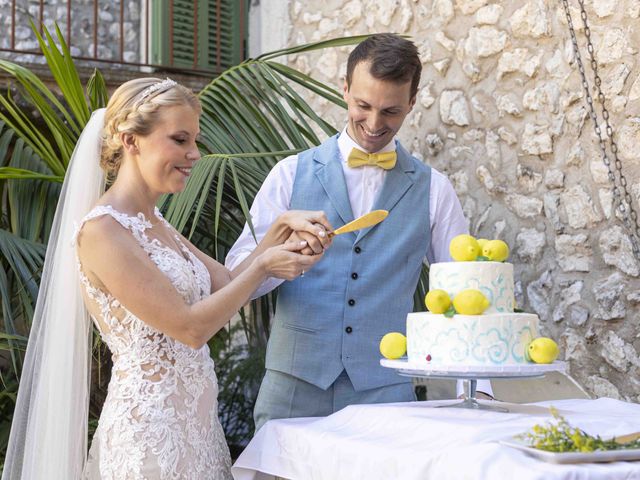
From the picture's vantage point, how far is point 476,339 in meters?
1.98

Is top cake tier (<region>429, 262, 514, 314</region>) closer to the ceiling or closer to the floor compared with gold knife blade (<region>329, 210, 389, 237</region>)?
closer to the floor

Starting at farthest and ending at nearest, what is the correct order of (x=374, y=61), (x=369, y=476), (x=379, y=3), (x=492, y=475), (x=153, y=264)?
(x=379, y=3) → (x=374, y=61) → (x=153, y=264) → (x=369, y=476) → (x=492, y=475)

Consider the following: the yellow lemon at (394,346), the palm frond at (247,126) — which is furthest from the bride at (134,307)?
the palm frond at (247,126)

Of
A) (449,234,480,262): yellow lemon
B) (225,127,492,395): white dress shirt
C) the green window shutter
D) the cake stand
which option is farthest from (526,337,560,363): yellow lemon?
the green window shutter

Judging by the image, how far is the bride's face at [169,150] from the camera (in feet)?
7.11

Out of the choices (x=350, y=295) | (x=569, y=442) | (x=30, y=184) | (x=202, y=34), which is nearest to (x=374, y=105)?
(x=350, y=295)

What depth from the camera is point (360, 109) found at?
249 centimetres

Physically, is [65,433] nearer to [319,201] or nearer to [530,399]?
[319,201]

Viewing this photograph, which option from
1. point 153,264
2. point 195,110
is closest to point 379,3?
point 195,110

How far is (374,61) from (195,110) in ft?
1.68

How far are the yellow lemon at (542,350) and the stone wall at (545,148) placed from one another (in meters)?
1.45

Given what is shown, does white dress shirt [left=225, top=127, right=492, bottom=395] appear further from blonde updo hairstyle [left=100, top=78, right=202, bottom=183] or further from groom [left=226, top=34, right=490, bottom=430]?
blonde updo hairstyle [left=100, top=78, right=202, bottom=183]

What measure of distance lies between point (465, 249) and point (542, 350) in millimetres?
276

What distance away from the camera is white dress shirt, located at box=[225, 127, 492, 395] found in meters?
2.54
